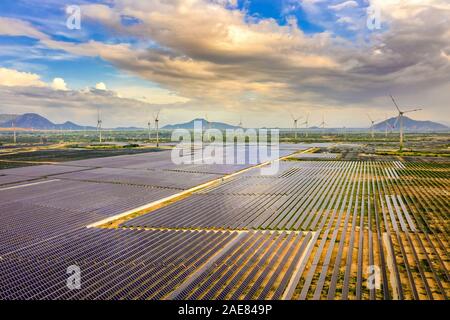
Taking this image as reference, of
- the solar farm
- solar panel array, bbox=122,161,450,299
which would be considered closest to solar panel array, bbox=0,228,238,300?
the solar farm

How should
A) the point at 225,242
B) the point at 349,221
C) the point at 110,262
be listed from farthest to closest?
the point at 349,221 → the point at 225,242 → the point at 110,262

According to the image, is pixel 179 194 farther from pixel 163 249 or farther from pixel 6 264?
pixel 6 264

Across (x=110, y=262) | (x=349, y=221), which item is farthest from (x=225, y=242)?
(x=349, y=221)

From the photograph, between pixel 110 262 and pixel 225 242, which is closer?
pixel 110 262

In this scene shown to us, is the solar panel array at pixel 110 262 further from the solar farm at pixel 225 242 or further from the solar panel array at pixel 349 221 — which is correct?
the solar panel array at pixel 349 221

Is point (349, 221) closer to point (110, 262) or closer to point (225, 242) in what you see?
point (225, 242)

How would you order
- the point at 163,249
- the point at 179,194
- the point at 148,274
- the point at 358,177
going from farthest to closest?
the point at 358,177 → the point at 179,194 → the point at 163,249 → the point at 148,274

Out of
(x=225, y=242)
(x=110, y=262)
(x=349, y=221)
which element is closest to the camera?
(x=110, y=262)
